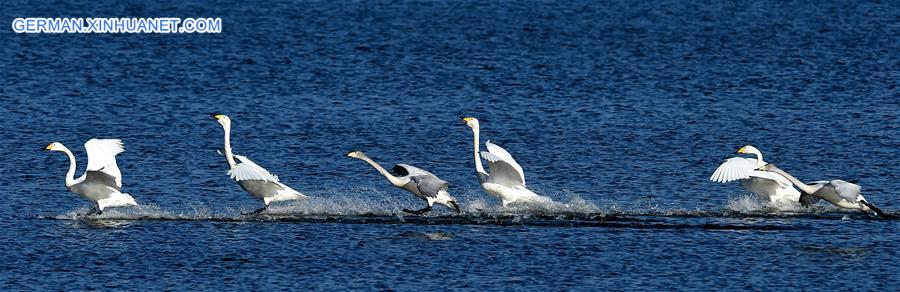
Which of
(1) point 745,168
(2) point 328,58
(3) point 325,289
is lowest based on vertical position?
(3) point 325,289

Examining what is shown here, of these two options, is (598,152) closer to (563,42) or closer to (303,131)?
(303,131)

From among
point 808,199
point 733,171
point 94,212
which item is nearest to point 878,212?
point 808,199

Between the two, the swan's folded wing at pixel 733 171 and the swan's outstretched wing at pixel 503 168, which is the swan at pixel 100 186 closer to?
the swan's outstretched wing at pixel 503 168

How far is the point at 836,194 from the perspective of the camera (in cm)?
2256

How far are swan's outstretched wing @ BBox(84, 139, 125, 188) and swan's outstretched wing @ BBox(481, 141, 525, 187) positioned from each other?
4.89 metres

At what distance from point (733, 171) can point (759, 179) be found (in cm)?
45

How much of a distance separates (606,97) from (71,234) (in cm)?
1502

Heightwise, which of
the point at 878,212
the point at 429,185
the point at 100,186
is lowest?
the point at 878,212

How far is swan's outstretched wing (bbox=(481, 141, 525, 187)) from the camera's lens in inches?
917

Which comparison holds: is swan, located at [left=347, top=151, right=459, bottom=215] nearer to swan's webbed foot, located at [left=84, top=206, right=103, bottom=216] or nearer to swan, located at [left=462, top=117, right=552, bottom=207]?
swan, located at [left=462, top=117, right=552, bottom=207]

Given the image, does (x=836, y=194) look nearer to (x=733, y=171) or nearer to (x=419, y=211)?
(x=733, y=171)

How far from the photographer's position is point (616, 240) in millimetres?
21375

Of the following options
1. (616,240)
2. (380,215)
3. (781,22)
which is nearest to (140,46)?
(781,22)

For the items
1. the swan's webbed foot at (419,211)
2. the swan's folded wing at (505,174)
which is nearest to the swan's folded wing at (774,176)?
the swan's folded wing at (505,174)
